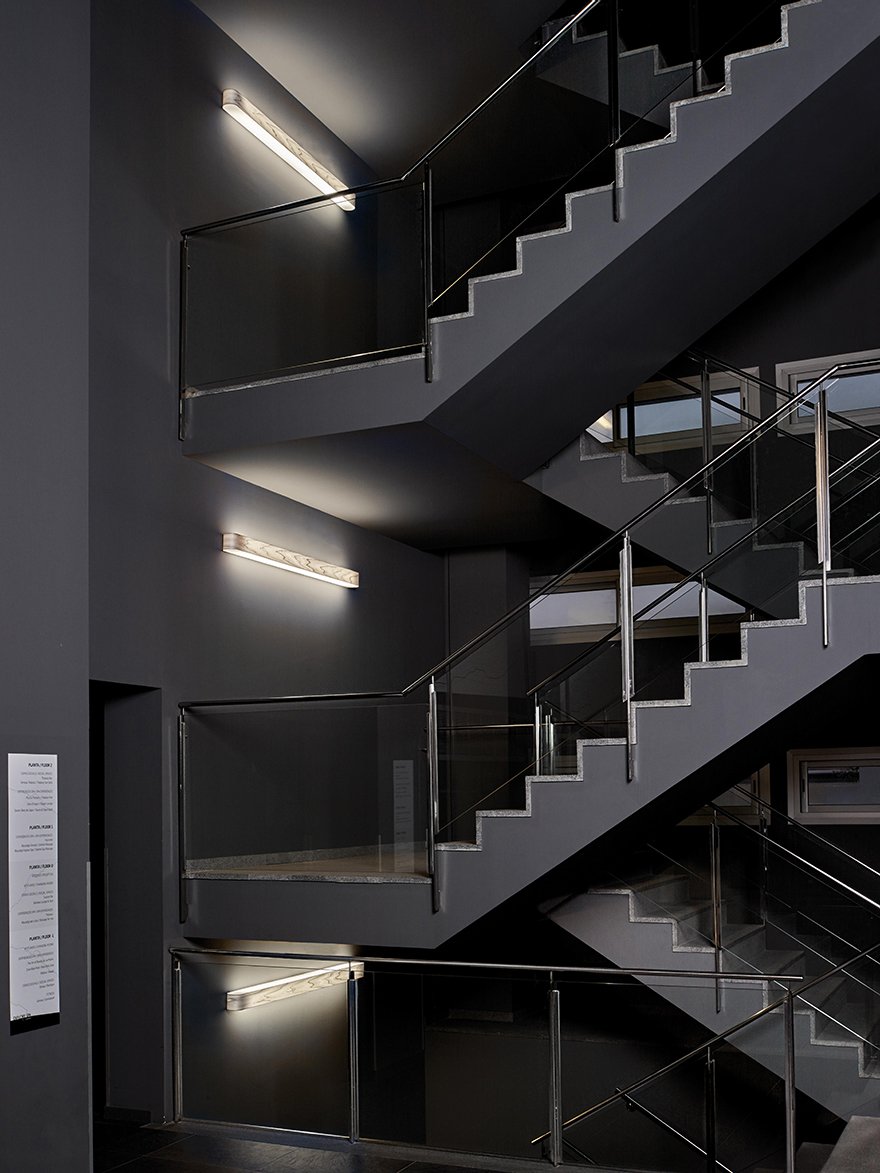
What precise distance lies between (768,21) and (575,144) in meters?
1.22

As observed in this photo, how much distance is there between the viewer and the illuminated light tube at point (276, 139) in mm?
8078

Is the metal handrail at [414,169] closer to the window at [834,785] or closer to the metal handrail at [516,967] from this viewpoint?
the metal handrail at [516,967]

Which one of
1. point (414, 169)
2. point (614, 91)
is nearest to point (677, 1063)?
point (414, 169)

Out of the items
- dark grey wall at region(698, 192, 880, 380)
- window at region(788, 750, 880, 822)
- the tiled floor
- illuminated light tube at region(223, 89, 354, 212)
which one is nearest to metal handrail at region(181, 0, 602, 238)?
illuminated light tube at region(223, 89, 354, 212)

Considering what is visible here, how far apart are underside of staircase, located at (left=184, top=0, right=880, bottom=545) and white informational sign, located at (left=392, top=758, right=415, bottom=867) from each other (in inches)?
72.5

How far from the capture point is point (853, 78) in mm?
6418

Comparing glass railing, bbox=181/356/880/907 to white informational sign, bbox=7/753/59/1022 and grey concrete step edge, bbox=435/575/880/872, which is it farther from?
white informational sign, bbox=7/753/59/1022

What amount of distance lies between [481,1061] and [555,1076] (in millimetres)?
342

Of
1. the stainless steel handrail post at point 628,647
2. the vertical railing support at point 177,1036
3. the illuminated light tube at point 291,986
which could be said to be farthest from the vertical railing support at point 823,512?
the vertical railing support at point 177,1036

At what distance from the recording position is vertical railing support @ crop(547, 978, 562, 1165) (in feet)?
18.4

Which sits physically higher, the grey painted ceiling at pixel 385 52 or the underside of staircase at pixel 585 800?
the grey painted ceiling at pixel 385 52

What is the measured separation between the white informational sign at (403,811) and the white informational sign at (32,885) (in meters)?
2.34

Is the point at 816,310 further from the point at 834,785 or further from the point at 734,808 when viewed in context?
the point at 734,808

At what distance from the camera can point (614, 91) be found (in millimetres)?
6965
